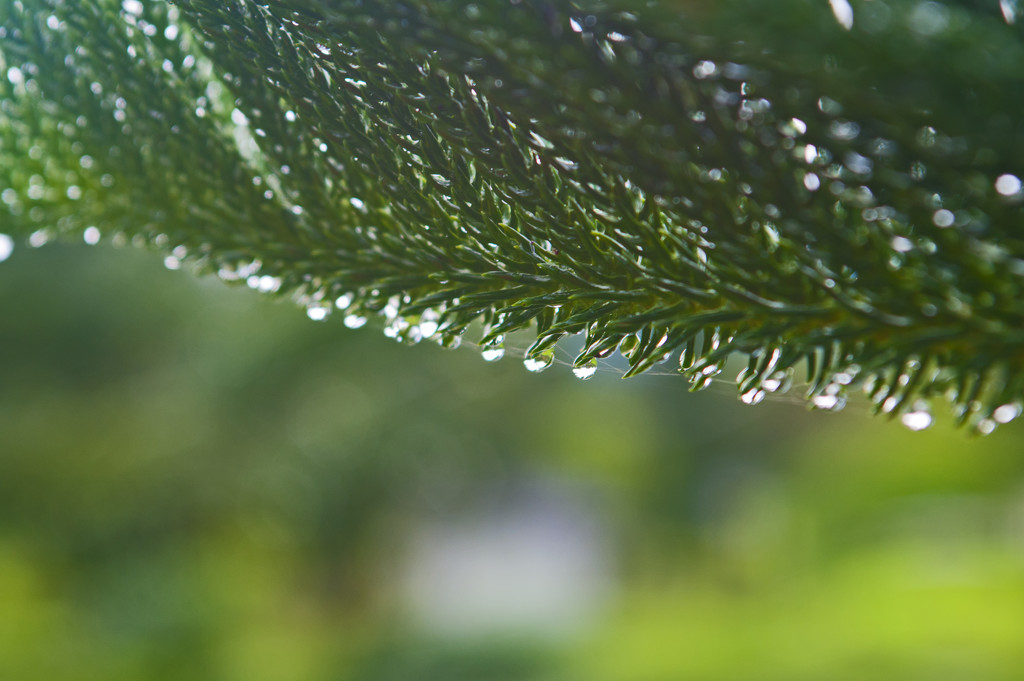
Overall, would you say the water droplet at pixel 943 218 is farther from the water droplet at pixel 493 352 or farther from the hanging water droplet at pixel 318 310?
the hanging water droplet at pixel 318 310

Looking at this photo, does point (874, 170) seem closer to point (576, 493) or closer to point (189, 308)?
point (189, 308)

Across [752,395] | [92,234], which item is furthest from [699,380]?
[92,234]

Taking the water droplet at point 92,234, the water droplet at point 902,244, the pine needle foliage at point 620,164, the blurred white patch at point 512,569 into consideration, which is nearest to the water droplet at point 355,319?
the pine needle foliage at point 620,164

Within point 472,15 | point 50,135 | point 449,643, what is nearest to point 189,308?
point 449,643

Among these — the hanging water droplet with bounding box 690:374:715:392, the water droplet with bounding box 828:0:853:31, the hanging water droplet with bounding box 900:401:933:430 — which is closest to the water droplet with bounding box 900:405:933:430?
the hanging water droplet with bounding box 900:401:933:430

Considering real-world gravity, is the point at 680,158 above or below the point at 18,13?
below

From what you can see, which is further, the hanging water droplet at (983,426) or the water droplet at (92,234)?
the water droplet at (92,234)

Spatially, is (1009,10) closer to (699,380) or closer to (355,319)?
(699,380)

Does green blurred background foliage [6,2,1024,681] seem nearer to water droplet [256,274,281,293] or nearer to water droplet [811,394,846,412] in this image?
water droplet [256,274,281,293]
